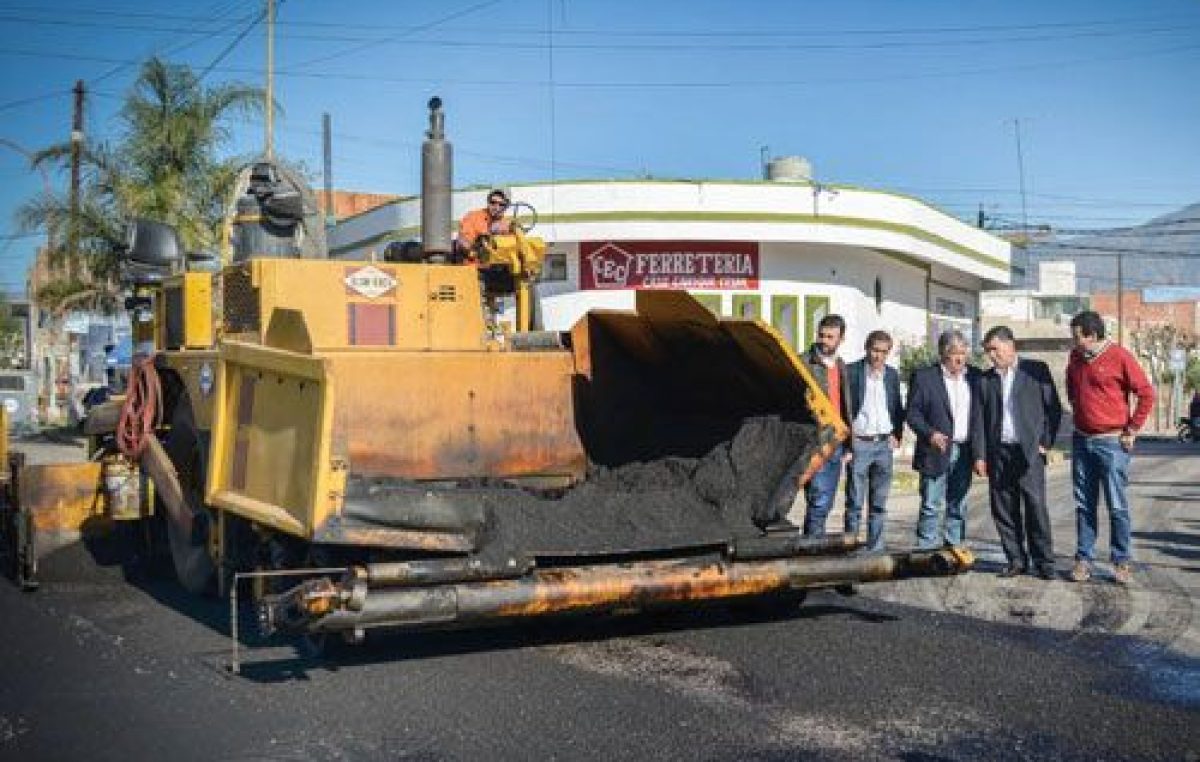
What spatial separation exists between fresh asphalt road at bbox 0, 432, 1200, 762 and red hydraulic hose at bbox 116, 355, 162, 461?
1010 mm

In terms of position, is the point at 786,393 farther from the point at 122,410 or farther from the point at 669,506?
the point at 122,410

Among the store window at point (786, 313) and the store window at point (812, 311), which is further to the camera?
the store window at point (812, 311)

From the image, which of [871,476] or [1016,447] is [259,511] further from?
[1016,447]

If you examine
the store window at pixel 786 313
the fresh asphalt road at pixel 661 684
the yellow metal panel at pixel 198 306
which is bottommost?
the fresh asphalt road at pixel 661 684

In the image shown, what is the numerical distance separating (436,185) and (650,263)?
42.1ft

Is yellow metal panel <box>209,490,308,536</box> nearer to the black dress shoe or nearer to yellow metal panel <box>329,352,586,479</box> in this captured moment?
yellow metal panel <box>329,352,586,479</box>

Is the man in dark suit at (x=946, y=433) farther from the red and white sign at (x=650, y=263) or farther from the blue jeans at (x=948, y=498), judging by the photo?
the red and white sign at (x=650, y=263)

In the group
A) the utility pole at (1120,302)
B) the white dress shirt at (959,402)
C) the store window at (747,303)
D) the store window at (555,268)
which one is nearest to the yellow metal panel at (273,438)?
the white dress shirt at (959,402)

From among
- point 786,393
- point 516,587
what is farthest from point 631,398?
point 516,587

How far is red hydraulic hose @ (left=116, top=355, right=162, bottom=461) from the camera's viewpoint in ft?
27.0

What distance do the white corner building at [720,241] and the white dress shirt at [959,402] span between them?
11.7m

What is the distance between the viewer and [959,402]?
8.55 m

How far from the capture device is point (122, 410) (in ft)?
27.8

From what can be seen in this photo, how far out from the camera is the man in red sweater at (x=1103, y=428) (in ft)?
26.5
